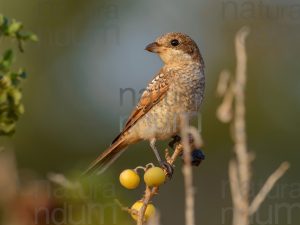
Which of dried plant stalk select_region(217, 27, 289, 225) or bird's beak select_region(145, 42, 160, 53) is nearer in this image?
dried plant stalk select_region(217, 27, 289, 225)

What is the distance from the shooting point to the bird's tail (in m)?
4.87

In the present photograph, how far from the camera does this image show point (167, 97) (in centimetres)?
539

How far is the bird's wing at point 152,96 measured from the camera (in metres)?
5.42

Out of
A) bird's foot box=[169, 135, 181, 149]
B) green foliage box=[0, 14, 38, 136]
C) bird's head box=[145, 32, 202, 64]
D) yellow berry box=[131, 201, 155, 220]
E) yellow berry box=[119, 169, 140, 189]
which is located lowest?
yellow berry box=[131, 201, 155, 220]

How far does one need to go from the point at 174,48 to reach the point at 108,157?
926 mm

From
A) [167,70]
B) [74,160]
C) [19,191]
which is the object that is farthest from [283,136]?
[19,191]

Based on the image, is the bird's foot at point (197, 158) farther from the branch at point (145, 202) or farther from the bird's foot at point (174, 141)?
the bird's foot at point (174, 141)

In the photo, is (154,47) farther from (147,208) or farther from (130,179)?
(147,208)

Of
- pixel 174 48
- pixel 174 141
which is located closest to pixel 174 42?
pixel 174 48

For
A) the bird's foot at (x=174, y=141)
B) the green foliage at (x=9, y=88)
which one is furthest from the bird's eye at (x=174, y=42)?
the green foliage at (x=9, y=88)

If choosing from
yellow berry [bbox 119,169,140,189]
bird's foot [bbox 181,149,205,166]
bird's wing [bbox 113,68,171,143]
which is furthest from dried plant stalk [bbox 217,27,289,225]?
bird's wing [bbox 113,68,171,143]

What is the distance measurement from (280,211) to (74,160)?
2.64 meters

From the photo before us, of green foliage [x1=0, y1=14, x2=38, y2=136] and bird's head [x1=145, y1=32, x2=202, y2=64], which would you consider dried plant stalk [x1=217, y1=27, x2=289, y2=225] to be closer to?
green foliage [x1=0, y1=14, x2=38, y2=136]

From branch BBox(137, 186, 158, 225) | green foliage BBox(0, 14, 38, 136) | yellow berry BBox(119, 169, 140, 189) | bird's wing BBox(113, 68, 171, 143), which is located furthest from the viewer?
bird's wing BBox(113, 68, 171, 143)
